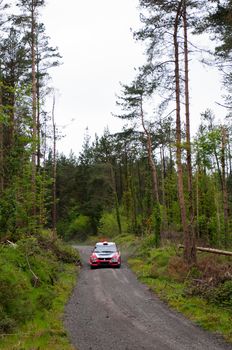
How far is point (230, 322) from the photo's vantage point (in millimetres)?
9812

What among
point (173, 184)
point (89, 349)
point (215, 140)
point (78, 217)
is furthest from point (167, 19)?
point (78, 217)

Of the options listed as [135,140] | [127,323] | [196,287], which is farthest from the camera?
[135,140]

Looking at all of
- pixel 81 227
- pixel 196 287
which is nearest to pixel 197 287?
pixel 196 287

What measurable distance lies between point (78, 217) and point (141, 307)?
4540 centimetres

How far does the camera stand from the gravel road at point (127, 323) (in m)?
8.42

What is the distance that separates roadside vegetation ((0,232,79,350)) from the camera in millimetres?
8414

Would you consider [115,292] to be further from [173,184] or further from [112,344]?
[173,184]

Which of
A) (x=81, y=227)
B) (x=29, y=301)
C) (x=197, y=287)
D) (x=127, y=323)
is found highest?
(x=81, y=227)

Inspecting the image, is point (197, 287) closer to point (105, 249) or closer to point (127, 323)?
point (127, 323)

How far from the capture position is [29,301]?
10.5 metres

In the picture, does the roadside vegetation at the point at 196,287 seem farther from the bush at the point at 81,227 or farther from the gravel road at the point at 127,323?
the bush at the point at 81,227

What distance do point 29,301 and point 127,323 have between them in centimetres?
262

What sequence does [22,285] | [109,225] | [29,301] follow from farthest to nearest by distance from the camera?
[109,225] < [22,285] < [29,301]

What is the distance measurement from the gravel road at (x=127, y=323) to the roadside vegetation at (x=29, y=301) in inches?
15.9
